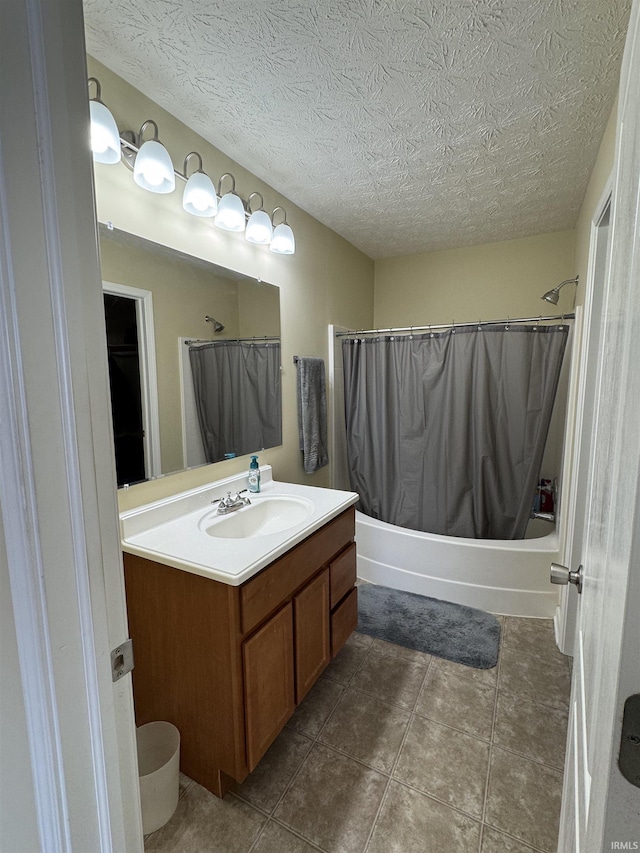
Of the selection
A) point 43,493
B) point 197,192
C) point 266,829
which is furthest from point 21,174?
point 266,829

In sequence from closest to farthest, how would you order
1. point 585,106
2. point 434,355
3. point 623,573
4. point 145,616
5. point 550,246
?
point 623,573
point 145,616
point 585,106
point 434,355
point 550,246

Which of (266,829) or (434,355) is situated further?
(434,355)

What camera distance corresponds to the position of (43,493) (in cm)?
52

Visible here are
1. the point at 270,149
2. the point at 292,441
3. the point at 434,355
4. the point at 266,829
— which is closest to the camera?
the point at 266,829

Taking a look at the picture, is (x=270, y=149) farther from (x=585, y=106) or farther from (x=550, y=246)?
(x=550, y=246)

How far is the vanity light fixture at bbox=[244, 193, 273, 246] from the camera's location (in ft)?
6.07

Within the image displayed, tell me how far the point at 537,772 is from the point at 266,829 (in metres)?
0.95

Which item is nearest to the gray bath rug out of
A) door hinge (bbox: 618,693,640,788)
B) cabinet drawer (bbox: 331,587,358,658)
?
cabinet drawer (bbox: 331,587,358,658)

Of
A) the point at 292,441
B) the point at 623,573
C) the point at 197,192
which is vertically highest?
the point at 197,192

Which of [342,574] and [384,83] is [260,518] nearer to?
[342,574]

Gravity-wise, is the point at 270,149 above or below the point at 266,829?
above

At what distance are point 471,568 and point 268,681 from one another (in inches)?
57.9

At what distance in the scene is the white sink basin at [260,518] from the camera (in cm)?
157

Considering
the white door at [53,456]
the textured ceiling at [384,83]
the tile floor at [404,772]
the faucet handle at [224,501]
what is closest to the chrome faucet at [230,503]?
the faucet handle at [224,501]
